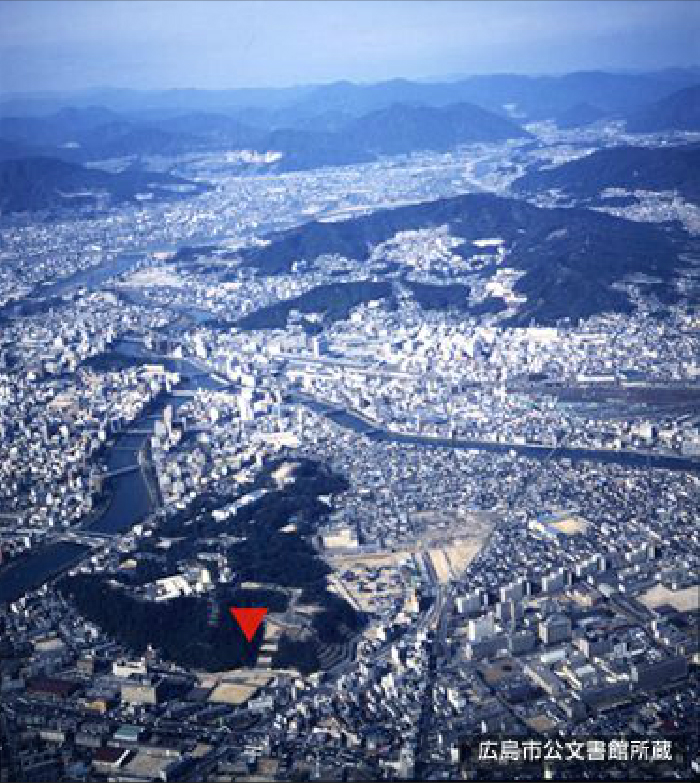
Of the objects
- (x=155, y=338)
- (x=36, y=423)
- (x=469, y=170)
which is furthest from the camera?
(x=469, y=170)

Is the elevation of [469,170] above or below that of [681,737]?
above

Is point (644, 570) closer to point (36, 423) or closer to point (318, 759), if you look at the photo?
point (318, 759)

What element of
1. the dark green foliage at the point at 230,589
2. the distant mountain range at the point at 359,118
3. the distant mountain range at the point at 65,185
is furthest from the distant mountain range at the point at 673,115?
the dark green foliage at the point at 230,589

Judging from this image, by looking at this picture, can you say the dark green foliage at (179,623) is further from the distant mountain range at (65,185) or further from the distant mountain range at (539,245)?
the distant mountain range at (65,185)

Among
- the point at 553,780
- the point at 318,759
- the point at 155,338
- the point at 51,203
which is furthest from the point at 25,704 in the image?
the point at 51,203

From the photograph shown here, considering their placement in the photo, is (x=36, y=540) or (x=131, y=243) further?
(x=131, y=243)

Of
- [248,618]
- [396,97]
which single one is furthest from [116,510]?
[396,97]
